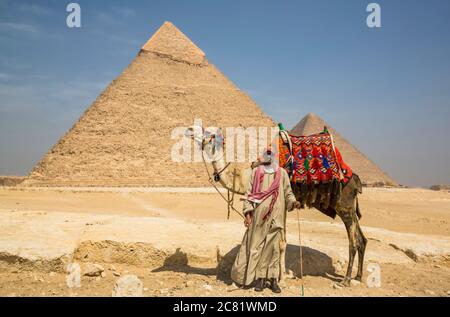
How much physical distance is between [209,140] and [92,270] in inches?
65.9

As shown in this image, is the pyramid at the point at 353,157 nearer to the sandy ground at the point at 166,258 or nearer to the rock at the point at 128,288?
the sandy ground at the point at 166,258

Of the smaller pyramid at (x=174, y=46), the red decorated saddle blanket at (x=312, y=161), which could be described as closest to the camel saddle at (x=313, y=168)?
the red decorated saddle blanket at (x=312, y=161)

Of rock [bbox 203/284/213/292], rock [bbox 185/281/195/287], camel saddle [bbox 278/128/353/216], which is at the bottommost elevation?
rock [bbox 185/281/195/287]

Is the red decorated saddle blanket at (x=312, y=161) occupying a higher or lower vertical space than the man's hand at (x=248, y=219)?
higher

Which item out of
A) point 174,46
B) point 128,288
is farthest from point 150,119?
point 128,288

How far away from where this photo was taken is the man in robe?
3.78 meters

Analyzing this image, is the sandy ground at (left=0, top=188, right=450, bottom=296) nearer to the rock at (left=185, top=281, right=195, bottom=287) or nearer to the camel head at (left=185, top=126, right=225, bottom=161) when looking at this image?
the rock at (left=185, top=281, right=195, bottom=287)

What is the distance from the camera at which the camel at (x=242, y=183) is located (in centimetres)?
418

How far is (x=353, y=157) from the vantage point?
60812 mm

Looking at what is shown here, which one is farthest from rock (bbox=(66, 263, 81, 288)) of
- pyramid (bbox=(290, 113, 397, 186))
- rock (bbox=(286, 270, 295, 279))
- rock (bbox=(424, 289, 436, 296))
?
pyramid (bbox=(290, 113, 397, 186))

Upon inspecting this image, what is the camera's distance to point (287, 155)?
4395mm

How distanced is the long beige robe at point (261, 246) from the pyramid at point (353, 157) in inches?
2150

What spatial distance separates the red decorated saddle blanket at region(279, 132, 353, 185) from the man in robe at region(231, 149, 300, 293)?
17.4 inches
